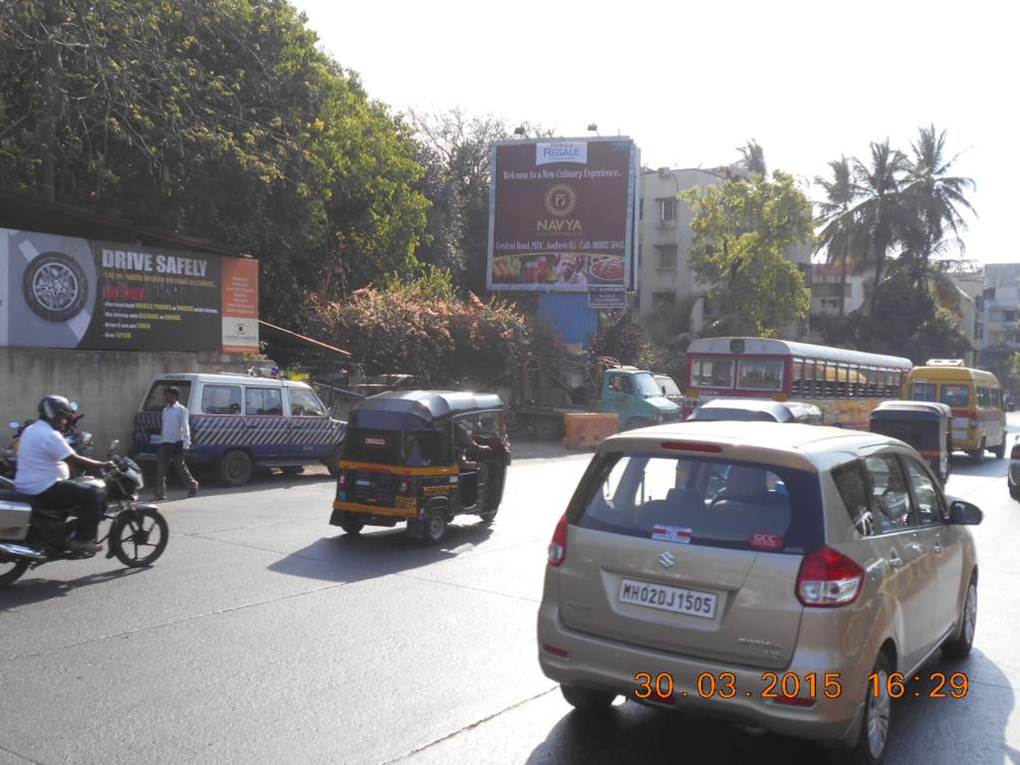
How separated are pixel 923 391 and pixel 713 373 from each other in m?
5.96

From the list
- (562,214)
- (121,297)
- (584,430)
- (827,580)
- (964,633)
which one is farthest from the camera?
(562,214)

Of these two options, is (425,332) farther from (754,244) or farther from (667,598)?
(667,598)

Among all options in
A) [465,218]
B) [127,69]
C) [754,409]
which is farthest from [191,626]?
[465,218]

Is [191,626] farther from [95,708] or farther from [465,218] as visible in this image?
[465,218]

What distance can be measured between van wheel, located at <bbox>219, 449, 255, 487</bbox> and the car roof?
39.9ft

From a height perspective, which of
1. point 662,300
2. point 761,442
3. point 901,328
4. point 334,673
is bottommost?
point 334,673

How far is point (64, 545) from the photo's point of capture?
8.17 meters

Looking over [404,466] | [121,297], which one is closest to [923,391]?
[404,466]

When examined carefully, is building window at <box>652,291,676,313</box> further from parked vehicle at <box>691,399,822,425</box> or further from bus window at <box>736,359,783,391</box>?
parked vehicle at <box>691,399,822,425</box>

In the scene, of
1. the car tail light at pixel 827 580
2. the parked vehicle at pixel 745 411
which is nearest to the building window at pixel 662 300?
the parked vehicle at pixel 745 411

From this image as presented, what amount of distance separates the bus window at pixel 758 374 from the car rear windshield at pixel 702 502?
19859 mm

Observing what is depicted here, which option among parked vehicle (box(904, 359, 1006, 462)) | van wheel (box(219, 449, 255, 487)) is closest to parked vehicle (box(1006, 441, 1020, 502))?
parked vehicle (box(904, 359, 1006, 462))

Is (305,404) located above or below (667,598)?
below

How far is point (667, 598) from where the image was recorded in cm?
464
